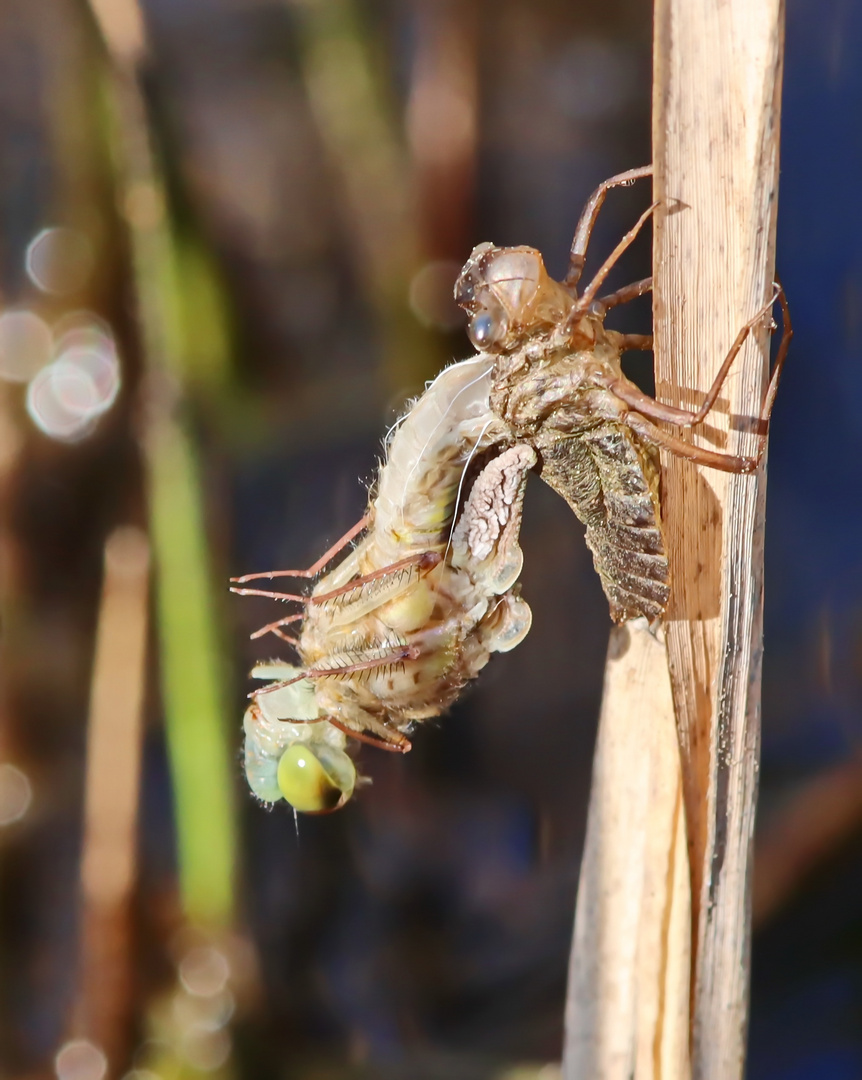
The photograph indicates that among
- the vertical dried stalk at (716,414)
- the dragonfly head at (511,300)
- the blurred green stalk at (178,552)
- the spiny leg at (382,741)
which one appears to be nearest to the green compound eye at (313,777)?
the spiny leg at (382,741)

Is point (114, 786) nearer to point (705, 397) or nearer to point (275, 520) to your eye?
point (275, 520)

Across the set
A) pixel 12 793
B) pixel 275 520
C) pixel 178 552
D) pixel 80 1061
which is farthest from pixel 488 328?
pixel 80 1061

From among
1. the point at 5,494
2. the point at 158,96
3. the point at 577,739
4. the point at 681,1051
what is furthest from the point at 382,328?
the point at 681,1051

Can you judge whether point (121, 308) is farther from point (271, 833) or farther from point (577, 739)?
point (577, 739)

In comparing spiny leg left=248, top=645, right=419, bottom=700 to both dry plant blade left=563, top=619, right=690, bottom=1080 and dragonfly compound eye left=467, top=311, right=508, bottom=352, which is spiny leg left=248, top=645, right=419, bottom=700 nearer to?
dry plant blade left=563, top=619, right=690, bottom=1080

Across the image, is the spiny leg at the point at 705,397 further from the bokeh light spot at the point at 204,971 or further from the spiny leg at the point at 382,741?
the bokeh light spot at the point at 204,971

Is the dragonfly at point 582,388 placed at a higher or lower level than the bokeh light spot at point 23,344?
lower
